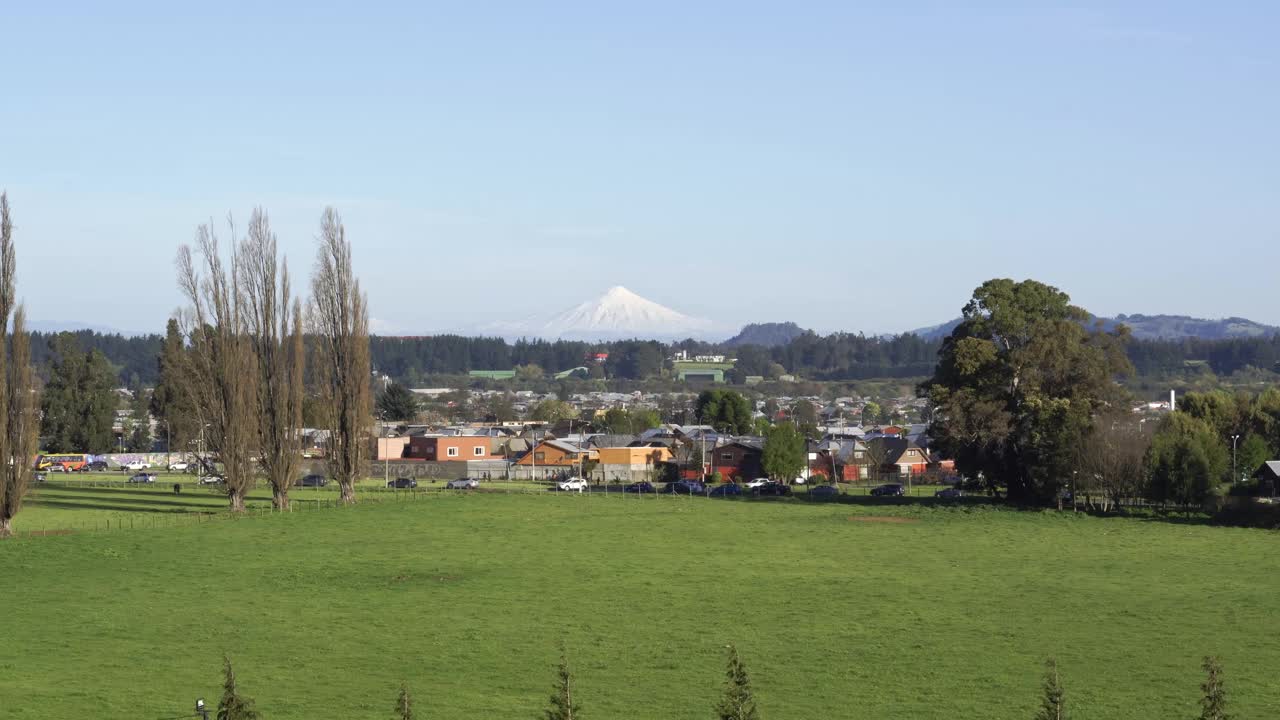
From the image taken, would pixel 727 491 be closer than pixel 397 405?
Yes

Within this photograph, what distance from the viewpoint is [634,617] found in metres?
32.3

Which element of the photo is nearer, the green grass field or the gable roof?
the green grass field

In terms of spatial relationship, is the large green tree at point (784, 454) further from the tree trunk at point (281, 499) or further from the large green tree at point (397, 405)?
the large green tree at point (397, 405)

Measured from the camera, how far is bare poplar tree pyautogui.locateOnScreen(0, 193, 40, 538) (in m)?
49.6

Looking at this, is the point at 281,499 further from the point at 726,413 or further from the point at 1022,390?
the point at 726,413

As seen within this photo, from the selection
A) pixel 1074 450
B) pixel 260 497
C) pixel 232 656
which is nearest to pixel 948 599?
pixel 232 656

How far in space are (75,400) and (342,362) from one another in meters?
46.5

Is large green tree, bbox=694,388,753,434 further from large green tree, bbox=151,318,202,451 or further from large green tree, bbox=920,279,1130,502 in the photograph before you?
large green tree, bbox=920,279,1130,502

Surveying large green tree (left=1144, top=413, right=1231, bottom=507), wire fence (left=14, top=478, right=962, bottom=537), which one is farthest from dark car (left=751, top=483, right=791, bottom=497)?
large green tree (left=1144, top=413, right=1231, bottom=507)

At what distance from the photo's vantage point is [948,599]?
1382 inches

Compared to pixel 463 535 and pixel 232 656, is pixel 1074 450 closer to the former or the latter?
pixel 463 535

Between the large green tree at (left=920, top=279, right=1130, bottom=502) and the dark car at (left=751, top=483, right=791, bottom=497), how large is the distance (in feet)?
37.1

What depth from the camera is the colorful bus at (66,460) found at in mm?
104750

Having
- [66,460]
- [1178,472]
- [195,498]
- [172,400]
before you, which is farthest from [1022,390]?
[66,460]
